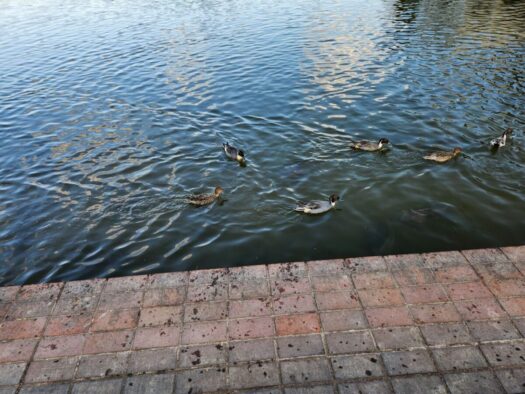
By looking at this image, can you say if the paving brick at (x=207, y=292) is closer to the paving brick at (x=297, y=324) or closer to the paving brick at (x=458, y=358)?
the paving brick at (x=297, y=324)

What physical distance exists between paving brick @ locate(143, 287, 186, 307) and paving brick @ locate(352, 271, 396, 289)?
2.83 metres

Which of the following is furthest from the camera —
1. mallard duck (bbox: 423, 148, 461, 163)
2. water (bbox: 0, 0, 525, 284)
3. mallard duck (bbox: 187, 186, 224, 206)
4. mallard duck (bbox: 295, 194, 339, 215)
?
mallard duck (bbox: 423, 148, 461, 163)

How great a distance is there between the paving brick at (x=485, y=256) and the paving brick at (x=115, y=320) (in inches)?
221

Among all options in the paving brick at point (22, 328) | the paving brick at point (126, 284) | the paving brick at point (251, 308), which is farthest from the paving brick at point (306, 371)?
the paving brick at point (22, 328)

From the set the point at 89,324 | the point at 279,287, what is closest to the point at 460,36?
the point at 279,287

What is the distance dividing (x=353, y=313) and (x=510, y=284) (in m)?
2.62

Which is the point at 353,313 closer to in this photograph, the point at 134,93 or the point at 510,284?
the point at 510,284

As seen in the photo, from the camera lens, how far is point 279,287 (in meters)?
6.68

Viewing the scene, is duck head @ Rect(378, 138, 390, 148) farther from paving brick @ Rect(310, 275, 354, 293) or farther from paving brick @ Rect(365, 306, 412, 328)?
paving brick @ Rect(365, 306, 412, 328)

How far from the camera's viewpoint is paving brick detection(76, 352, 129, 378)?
545 cm

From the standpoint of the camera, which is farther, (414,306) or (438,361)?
(414,306)

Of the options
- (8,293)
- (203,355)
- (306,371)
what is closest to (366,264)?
(306,371)

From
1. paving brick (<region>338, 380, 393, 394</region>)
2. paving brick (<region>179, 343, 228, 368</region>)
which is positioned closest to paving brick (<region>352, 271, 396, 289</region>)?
paving brick (<region>338, 380, 393, 394</region>)

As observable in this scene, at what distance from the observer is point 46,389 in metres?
5.29
